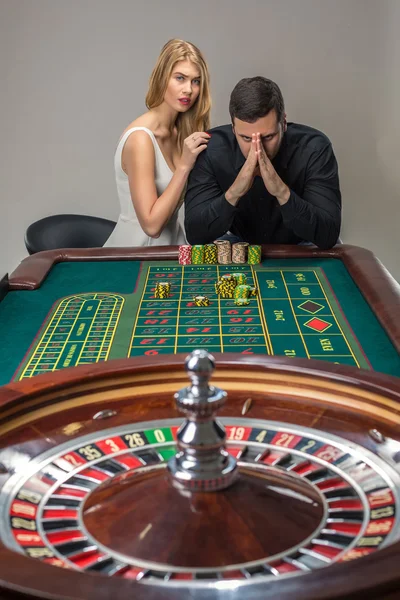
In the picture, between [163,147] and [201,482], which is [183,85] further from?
[201,482]

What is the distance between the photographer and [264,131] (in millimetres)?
3018

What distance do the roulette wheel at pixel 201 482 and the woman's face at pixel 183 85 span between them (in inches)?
107

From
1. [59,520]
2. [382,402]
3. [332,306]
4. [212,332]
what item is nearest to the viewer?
[59,520]

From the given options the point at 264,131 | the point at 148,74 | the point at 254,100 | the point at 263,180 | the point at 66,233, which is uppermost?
the point at 148,74

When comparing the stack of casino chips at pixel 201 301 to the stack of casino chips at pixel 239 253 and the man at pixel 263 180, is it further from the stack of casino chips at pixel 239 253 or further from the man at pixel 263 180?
the man at pixel 263 180

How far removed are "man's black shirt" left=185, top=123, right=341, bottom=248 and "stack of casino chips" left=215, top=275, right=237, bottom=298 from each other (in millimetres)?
721

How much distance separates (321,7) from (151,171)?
244cm

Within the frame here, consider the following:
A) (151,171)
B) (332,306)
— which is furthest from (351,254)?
(151,171)

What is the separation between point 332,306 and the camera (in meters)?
2.22

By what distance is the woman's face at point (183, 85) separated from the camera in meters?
3.68

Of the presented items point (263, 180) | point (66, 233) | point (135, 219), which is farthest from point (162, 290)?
point (66, 233)

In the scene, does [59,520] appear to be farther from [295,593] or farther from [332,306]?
[332,306]

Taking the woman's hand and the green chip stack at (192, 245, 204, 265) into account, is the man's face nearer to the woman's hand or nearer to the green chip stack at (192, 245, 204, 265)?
the woman's hand

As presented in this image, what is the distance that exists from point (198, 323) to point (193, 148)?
1510 millimetres
